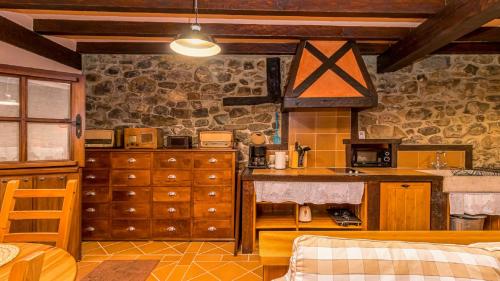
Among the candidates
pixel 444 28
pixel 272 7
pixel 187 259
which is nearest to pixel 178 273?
pixel 187 259

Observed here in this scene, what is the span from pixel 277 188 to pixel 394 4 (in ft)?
6.81

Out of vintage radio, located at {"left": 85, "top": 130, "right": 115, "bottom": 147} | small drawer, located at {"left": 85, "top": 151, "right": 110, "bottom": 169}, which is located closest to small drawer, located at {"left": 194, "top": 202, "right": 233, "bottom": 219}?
small drawer, located at {"left": 85, "top": 151, "right": 110, "bottom": 169}

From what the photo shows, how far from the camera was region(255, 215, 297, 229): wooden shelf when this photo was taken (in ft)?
10.2

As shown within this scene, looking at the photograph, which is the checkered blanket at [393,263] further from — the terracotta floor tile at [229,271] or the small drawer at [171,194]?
the small drawer at [171,194]

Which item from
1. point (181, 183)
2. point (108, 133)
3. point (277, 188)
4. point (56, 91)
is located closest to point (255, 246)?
point (277, 188)

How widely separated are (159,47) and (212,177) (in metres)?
1.85

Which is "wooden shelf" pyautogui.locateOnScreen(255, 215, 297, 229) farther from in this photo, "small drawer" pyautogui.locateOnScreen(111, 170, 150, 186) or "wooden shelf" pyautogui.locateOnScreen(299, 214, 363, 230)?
"small drawer" pyautogui.locateOnScreen(111, 170, 150, 186)

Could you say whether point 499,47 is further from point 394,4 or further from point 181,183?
point 181,183

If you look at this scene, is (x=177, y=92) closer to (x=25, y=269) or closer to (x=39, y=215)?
(x=39, y=215)

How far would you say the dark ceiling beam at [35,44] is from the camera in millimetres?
2549

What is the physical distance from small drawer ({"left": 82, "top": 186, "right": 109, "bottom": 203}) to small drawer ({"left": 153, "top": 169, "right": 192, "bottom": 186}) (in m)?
0.64

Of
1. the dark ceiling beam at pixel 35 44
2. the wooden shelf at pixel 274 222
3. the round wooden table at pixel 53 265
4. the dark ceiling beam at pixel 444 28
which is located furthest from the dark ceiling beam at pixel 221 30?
the round wooden table at pixel 53 265

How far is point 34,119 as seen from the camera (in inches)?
106

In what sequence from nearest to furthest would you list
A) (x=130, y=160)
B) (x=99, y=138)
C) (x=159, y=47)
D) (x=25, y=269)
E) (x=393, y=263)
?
(x=25, y=269) < (x=393, y=263) < (x=130, y=160) < (x=99, y=138) < (x=159, y=47)
